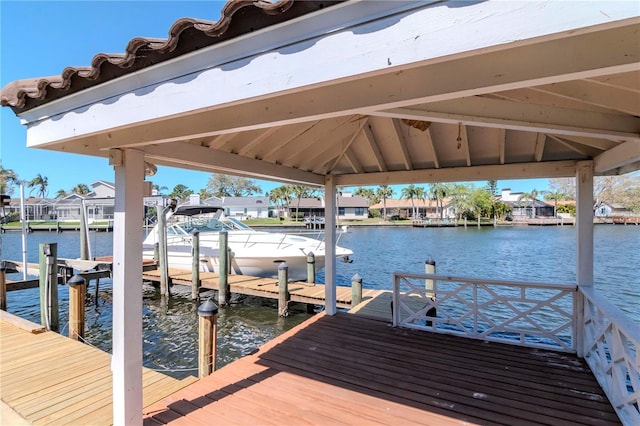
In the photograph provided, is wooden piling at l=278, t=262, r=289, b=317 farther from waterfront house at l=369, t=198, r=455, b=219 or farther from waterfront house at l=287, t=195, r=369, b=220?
waterfront house at l=369, t=198, r=455, b=219

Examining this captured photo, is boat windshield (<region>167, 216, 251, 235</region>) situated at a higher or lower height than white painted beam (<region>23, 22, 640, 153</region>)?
lower

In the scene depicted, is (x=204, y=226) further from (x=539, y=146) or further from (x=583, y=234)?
(x=583, y=234)

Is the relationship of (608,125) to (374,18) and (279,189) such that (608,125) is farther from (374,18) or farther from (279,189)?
(279,189)

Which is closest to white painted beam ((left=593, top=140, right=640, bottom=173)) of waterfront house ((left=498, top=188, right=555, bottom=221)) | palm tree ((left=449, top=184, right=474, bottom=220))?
palm tree ((left=449, top=184, right=474, bottom=220))

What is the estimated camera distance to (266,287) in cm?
848

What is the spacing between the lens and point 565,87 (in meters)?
1.69

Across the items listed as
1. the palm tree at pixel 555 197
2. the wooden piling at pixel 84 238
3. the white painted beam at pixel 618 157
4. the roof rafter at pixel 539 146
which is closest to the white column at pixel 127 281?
the white painted beam at pixel 618 157

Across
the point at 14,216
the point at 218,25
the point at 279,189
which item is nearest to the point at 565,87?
the point at 218,25

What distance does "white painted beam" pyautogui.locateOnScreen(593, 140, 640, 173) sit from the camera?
8.07 ft

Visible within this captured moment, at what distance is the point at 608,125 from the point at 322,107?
1720 millimetres

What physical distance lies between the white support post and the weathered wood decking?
17.1 inches

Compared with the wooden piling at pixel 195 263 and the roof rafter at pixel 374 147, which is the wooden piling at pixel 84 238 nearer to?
the wooden piling at pixel 195 263

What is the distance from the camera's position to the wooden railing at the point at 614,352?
2334mm

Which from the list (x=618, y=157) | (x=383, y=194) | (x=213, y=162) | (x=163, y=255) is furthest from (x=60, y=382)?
(x=383, y=194)
